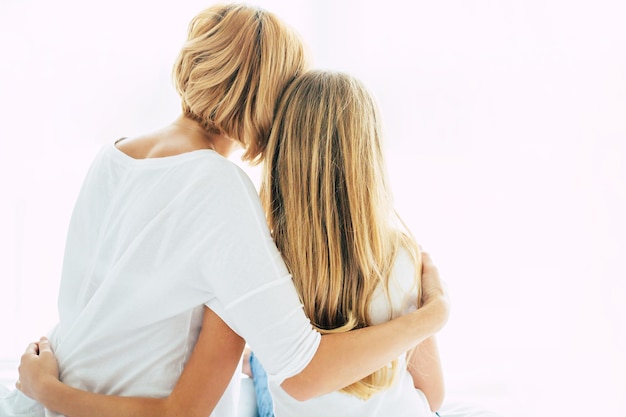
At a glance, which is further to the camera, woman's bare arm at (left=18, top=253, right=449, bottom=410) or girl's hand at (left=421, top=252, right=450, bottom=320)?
girl's hand at (left=421, top=252, right=450, bottom=320)

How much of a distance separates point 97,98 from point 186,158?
1.13 m

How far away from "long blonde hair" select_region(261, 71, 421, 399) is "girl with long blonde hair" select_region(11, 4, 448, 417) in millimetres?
54

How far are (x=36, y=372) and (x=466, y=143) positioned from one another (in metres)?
1.41

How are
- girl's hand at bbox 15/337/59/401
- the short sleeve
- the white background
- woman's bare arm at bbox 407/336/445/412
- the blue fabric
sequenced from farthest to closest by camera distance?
the white background
the blue fabric
woman's bare arm at bbox 407/336/445/412
girl's hand at bbox 15/337/59/401
the short sleeve

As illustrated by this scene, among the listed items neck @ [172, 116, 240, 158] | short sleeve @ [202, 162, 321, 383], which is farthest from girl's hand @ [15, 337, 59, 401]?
neck @ [172, 116, 240, 158]

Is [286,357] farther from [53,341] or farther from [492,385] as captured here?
[492,385]

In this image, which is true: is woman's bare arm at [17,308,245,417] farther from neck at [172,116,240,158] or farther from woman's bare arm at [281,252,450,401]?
neck at [172,116,240,158]

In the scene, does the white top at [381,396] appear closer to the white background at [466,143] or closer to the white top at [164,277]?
the white top at [164,277]

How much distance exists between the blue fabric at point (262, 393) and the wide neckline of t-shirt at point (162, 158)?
2.00 ft

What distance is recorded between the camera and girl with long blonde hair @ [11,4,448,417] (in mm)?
822

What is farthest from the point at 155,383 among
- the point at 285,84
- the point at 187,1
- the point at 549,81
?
the point at 549,81

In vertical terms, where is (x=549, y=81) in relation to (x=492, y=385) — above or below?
above

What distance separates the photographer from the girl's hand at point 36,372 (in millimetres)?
936

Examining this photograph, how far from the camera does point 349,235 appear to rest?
995 mm
